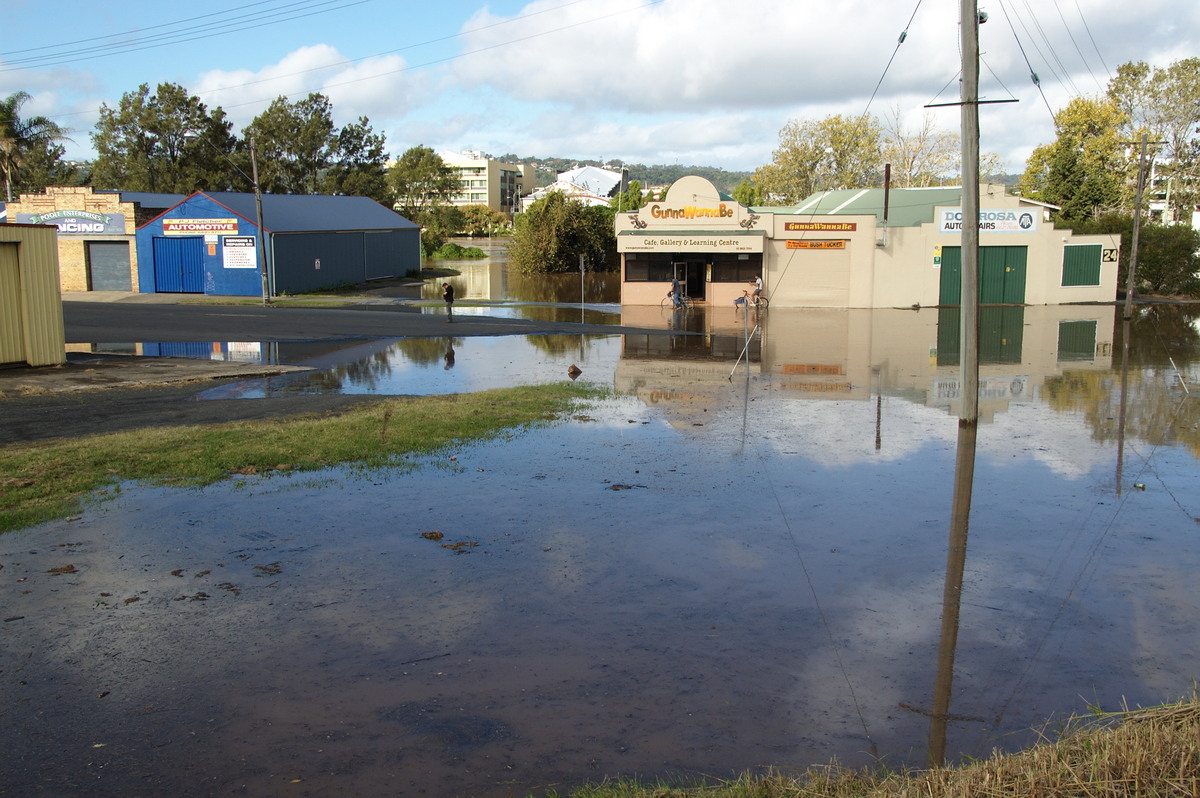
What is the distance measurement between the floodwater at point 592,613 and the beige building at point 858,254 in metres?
26.3

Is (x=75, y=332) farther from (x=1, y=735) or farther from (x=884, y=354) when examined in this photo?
(x=1, y=735)

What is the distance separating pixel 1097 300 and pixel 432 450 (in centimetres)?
3828

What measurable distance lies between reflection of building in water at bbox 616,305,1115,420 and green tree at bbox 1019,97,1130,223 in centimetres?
2736

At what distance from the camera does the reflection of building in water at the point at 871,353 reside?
18.6 meters

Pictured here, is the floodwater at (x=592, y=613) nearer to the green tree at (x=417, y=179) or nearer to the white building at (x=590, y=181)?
the green tree at (x=417, y=179)

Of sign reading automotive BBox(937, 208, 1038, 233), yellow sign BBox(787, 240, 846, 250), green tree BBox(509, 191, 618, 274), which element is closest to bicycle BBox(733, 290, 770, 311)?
yellow sign BBox(787, 240, 846, 250)

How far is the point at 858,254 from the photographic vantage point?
3931cm

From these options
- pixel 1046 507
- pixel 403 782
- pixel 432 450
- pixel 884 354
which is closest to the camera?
pixel 403 782

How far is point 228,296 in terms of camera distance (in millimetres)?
44656

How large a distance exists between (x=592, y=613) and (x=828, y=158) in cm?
8012

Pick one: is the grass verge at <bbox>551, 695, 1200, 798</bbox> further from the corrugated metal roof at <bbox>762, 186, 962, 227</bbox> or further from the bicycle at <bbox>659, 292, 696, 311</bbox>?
the corrugated metal roof at <bbox>762, 186, 962, 227</bbox>

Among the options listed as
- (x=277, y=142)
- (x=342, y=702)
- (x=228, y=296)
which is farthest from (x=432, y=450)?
(x=277, y=142)

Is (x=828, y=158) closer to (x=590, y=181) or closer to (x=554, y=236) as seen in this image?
(x=554, y=236)

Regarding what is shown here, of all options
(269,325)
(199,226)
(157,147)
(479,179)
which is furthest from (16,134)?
(479,179)
